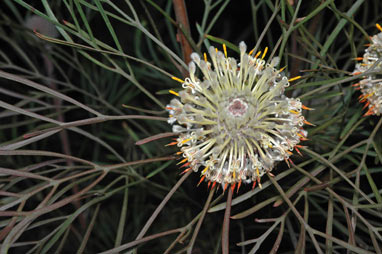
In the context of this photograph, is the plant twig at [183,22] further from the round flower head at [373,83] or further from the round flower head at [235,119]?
the round flower head at [373,83]

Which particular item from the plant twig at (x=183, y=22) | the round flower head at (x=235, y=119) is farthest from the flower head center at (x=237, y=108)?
the plant twig at (x=183, y=22)

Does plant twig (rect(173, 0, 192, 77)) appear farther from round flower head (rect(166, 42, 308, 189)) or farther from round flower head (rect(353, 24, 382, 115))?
round flower head (rect(353, 24, 382, 115))

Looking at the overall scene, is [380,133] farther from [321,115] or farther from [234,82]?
[234,82]

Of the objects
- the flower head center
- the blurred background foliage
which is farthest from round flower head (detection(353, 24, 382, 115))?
the flower head center

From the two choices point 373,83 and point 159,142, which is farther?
point 159,142

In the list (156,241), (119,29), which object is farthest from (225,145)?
(119,29)

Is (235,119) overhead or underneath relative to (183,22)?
underneath

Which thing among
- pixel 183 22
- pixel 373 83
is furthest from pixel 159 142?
pixel 373 83

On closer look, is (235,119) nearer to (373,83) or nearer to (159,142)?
(373,83)
